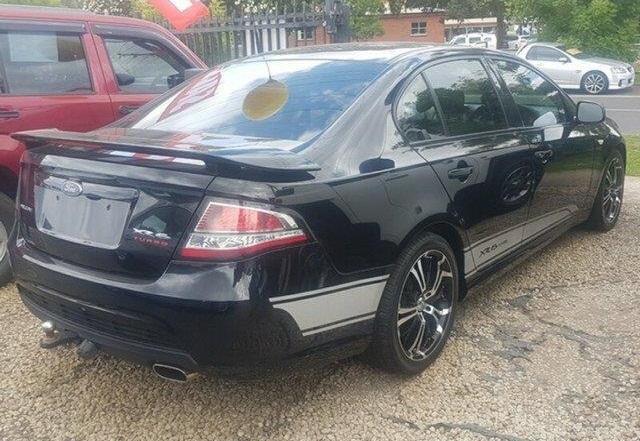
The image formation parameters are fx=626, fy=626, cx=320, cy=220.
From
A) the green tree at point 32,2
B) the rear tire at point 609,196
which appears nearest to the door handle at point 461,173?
the rear tire at point 609,196

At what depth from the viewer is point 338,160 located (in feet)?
8.51

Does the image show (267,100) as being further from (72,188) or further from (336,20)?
(336,20)

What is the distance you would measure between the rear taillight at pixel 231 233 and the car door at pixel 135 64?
283cm

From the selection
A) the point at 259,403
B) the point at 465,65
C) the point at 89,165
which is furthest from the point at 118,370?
the point at 465,65

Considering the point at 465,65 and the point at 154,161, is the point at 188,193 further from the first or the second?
the point at 465,65

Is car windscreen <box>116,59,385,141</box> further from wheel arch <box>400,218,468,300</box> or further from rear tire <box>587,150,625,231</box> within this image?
rear tire <box>587,150,625,231</box>

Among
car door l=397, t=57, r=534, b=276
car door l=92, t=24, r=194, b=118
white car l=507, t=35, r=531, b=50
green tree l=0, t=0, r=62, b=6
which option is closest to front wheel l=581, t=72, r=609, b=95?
green tree l=0, t=0, r=62, b=6

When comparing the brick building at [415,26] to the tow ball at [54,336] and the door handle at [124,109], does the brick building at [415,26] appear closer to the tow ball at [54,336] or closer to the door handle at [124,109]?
the door handle at [124,109]

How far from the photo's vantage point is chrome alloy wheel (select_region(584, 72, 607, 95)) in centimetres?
1941

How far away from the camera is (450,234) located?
3.20 meters

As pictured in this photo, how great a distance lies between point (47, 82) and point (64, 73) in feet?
0.50

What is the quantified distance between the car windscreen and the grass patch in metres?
5.62

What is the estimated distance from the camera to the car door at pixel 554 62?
64.3 ft

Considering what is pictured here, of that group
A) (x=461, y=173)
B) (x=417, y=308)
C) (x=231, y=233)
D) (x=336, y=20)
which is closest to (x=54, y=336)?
(x=231, y=233)
